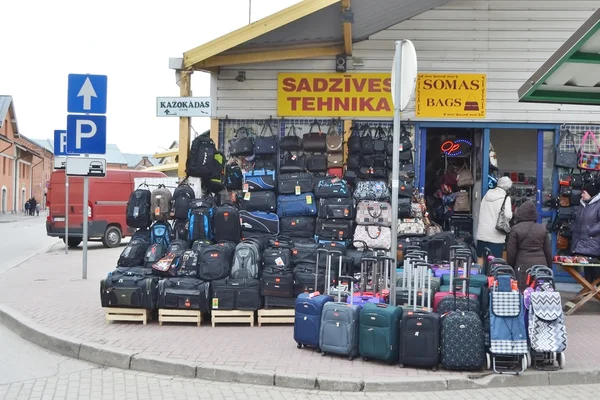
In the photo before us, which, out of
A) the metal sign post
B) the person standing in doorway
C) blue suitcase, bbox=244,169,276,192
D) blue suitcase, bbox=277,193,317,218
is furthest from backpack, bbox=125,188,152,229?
the person standing in doorway

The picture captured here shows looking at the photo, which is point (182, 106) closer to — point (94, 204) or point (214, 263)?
point (214, 263)

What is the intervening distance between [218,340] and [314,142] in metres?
4.62

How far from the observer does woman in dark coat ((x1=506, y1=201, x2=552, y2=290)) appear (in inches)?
352

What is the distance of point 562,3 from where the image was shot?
1138cm

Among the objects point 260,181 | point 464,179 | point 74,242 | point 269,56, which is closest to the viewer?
point 260,181

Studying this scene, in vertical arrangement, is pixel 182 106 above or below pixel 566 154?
above

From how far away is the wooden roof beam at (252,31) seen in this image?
30.9ft

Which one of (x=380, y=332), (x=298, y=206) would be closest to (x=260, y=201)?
(x=298, y=206)

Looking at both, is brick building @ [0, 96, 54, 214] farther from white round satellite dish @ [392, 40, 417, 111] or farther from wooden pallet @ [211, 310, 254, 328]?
white round satellite dish @ [392, 40, 417, 111]

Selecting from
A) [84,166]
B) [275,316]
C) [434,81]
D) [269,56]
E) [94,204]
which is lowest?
[275,316]

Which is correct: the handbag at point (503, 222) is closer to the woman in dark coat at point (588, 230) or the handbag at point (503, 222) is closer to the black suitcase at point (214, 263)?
the woman in dark coat at point (588, 230)

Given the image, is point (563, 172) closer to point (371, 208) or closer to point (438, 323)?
point (371, 208)

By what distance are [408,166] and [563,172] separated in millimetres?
2874

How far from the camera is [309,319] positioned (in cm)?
718
